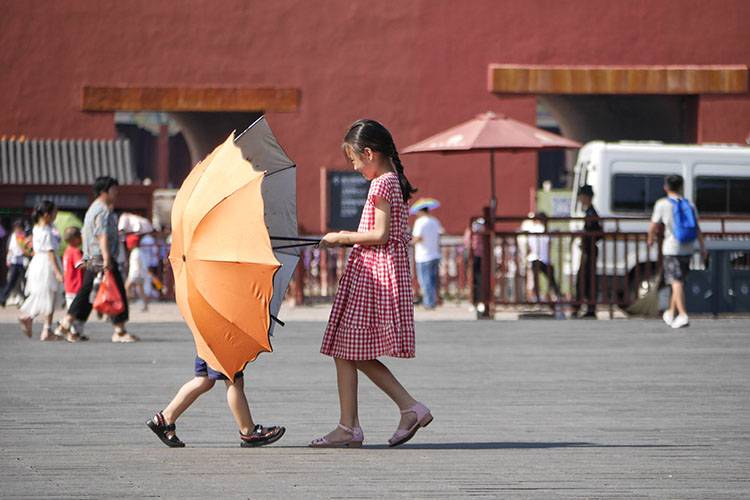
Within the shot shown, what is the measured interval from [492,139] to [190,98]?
7.85 m

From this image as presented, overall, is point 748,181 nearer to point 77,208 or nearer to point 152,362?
point 77,208

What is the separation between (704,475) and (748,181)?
57.1 ft

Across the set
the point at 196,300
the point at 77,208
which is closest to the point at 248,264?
the point at 196,300

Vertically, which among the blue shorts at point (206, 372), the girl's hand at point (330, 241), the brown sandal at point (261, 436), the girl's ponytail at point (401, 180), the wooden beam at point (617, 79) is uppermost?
the wooden beam at point (617, 79)

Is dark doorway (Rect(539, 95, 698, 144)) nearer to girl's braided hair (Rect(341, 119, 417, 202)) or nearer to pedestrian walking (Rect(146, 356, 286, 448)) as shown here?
girl's braided hair (Rect(341, 119, 417, 202))

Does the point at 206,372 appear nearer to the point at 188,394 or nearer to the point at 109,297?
the point at 188,394

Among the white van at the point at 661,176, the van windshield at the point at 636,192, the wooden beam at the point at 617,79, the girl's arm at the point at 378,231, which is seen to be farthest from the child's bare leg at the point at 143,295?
the girl's arm at the point at 378,231

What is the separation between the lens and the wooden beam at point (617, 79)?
28.9 m

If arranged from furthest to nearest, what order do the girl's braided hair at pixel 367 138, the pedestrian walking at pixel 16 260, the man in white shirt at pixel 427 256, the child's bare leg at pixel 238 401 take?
the pedestrian walking at pixel 16 260 < the man in white shirt at pixel 427 256 < the girl's braided hair at pixel 367 138 < the child's bare leg at pixel 238 401

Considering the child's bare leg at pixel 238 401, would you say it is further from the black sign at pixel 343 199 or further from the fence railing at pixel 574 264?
the black sign at pixel 343 199

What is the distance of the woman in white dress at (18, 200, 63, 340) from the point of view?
57.4 ft

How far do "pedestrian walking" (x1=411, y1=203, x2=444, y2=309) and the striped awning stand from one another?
5610 mm

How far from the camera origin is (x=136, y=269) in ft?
78.0

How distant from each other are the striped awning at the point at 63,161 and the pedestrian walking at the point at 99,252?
1078 cm
